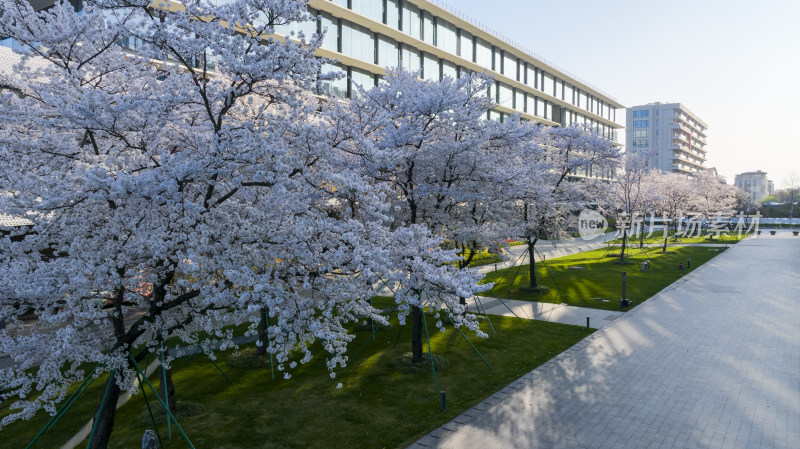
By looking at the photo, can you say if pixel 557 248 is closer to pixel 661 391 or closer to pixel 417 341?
pixel 417 341

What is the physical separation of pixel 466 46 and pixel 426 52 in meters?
7.61

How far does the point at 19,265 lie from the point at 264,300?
12.3 feet

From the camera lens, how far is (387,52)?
42.1 metres

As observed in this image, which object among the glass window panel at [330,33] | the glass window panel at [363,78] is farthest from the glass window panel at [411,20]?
the glass window panel at [330,33]

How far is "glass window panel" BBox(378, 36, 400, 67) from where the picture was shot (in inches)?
1624

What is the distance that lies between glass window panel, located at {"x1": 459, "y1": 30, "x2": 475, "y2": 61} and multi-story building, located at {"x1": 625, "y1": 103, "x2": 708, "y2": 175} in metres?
87.4

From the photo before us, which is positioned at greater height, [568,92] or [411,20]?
[568,92]

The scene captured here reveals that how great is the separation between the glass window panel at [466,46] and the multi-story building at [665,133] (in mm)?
87434

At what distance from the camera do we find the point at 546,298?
23438mm

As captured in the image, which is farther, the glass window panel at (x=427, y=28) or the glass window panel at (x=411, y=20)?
the glass window panel at (x=427, y=28)

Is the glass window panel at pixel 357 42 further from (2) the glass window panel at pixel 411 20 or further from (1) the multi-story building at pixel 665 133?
(1) the multi-story building at pixel 665 133

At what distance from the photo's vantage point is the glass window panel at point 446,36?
47.8 m

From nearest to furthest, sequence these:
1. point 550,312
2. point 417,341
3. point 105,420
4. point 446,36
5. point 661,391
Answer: point 105,420
point 661,391
point 417,341
point 550,312
point 446,36

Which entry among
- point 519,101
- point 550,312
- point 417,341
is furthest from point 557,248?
point 417,341
